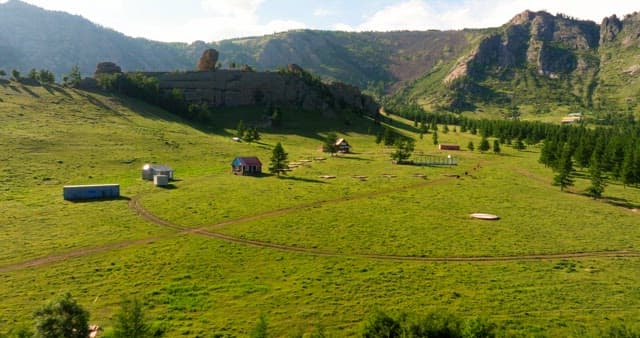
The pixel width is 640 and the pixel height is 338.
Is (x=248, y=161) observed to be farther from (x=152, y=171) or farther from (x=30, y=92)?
(x=30, y=92)

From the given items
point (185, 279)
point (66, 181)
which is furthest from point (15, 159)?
point (185, 279)

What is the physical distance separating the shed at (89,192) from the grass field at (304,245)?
118 inches

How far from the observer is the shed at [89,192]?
78.5 meters

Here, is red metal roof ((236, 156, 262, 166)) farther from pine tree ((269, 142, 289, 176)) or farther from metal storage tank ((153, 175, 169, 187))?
metal storage tank ((153, 175, 169, 187))

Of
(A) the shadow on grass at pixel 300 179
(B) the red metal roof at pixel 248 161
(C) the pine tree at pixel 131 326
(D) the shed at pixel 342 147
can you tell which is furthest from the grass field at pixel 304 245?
(D) the shed at pixel 342 147

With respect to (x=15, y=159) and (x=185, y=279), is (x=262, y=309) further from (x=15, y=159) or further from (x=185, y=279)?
(x=15, y=159)

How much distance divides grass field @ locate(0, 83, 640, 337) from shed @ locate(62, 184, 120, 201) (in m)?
3.01

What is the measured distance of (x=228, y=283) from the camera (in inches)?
1881

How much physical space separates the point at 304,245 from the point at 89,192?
161 ft

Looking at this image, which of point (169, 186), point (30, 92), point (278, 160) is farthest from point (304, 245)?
point (30, 92)

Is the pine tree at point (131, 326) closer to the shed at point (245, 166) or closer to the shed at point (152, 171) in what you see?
the shed at point (152, 171)

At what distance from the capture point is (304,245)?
197 ft

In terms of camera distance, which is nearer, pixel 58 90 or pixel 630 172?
pixel 630 172

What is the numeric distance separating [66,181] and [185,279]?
200 ft
